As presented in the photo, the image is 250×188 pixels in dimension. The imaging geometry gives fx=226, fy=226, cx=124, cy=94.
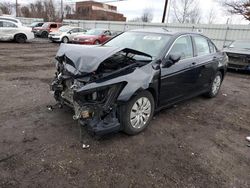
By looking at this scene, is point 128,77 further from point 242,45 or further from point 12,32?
point 12,32

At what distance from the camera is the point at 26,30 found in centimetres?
1692

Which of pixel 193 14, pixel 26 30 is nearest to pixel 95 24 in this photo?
pixel 26 30

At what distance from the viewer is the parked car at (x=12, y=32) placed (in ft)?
51.9

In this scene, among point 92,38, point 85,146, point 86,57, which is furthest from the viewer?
point 92,38

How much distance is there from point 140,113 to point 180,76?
1.22 metres

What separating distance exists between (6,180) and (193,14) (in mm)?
46197

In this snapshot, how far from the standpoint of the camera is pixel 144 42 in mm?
4332

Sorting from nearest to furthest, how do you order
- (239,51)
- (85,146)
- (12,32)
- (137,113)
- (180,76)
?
(85,146) → (137,113) → (180,76) → (239,51) → (12,32)

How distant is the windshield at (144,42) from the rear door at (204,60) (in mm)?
994

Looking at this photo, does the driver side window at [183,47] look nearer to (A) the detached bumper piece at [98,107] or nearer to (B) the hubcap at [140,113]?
(B) the hubcap at [140,113]

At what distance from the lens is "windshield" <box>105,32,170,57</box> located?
406cm

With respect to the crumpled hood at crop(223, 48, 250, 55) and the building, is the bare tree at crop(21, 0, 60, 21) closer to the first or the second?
the building

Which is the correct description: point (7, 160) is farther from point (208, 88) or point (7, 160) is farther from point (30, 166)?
point (208, 88)

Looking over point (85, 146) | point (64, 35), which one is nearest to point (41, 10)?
point (64, 35)
